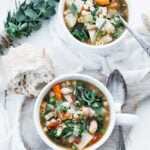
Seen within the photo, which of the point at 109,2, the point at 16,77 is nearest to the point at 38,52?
the point at 16,77

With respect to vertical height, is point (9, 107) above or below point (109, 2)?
below

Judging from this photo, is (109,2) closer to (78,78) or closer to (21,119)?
(78,78)

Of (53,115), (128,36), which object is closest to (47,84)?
(53,115)

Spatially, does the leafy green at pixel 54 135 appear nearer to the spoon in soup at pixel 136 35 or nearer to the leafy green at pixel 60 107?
the leafy green at pixel 60 107

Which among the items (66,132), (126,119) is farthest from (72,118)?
(126,119)

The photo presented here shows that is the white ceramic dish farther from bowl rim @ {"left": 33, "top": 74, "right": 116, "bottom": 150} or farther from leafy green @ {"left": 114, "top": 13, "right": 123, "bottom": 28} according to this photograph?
leafy green @ {"left": 114, "top": 13, "right": 123, "bottom": 28}

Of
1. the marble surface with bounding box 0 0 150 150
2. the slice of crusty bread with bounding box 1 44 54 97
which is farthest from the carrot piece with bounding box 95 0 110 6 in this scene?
the slice of crusty bread with bounding box 1 44 54 97

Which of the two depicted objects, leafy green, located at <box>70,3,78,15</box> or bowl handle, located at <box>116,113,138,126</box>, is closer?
bowl handle, located at <box>116,113,138,126</box>

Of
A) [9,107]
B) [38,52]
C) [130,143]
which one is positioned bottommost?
[130,143]
